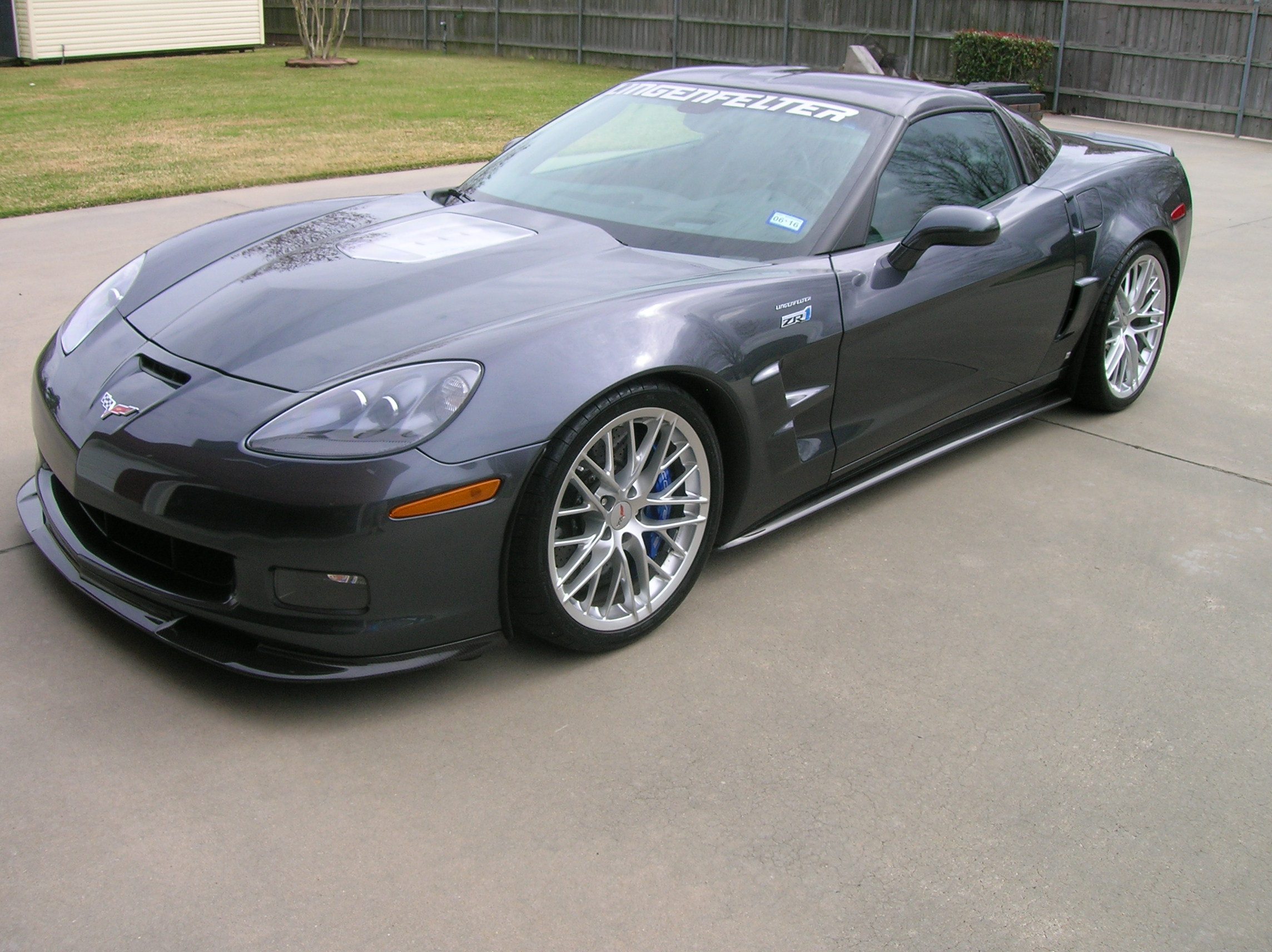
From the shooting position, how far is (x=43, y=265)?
258 inches

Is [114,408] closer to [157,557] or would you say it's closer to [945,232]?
[157,557]

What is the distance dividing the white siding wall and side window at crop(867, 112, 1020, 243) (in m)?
19.9

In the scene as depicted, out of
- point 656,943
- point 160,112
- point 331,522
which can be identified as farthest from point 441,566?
point 160,112

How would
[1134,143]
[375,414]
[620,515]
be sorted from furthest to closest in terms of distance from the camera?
[1134,143]
[620,515]
[375,414]

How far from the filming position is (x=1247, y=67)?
1489 cm

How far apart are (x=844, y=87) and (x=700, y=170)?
704 mm

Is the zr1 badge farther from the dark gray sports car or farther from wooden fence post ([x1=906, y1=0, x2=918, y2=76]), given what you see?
wooden fence post ([x1=906, y1=0, x2=918, y2=76])

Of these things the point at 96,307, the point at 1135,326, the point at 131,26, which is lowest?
the point at 1135,326

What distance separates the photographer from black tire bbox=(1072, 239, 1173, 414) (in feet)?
15.6

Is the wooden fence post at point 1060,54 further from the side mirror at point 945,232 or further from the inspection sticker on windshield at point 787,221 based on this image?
the inspection sticker on windshield at point 787,221

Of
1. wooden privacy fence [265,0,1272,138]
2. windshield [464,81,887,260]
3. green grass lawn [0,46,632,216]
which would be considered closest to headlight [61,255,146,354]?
windshield [464,81,887,260]

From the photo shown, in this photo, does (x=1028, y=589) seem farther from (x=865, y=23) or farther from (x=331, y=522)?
(x=865, y=23)

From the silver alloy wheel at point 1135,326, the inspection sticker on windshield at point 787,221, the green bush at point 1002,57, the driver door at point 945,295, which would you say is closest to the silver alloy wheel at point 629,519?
the driver door at point 945,295

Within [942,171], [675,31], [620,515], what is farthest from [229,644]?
→ [675,31]
